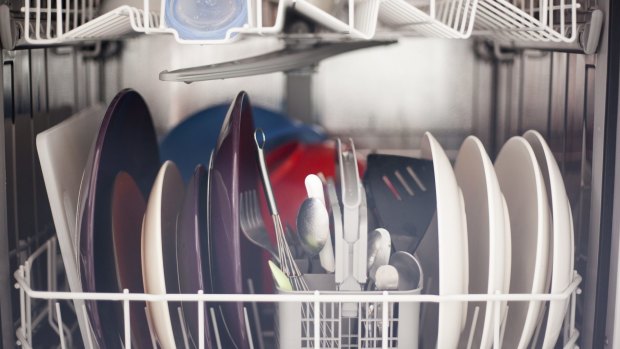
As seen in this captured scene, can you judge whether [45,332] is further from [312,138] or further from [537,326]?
[537,326]

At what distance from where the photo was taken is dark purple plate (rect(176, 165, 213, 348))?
2.89 ft

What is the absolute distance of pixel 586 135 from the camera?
0.94 metres

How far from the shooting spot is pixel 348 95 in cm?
127

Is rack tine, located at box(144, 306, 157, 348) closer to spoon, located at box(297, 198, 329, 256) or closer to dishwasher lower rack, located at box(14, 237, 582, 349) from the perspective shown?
dishwasher lower rack, located at box(14, 237, 582, 349)

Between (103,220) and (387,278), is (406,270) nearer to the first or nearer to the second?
(387,278)

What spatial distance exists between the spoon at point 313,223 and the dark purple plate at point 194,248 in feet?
0.36

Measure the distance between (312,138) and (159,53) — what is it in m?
0.26

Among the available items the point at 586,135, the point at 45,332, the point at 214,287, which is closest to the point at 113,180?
the point at 214,287

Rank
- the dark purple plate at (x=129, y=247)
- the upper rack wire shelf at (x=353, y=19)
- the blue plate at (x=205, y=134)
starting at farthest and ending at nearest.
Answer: the blue plate at (x=205, y=134) → the dark purple plate at (x=129, y=247) → the upper rack wire shelf at (x=353, y=19)

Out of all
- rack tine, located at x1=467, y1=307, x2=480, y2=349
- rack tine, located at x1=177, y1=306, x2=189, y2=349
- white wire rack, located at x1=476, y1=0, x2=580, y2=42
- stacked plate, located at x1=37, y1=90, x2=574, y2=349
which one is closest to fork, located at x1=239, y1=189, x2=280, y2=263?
stacked plate, located at x1=37, y1=90, x2=574, y2=349

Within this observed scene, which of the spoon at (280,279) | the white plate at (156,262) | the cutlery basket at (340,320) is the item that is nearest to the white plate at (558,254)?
the cutlery basket at (340,320)

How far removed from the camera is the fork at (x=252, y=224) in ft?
3.08

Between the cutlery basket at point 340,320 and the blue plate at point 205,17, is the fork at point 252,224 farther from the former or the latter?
the blue plate at point 205,17

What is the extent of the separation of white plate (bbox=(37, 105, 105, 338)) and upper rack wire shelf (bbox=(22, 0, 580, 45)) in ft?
0.35
